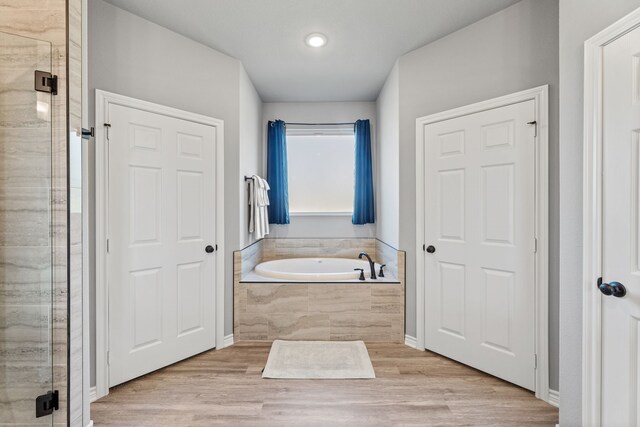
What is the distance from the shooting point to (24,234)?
5.09 feet

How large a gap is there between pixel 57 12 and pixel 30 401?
1859mm

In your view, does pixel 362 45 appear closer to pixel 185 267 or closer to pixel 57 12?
pixel 57 12

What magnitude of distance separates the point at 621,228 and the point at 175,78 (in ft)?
9.31

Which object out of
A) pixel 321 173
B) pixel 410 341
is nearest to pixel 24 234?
pixel 410 341

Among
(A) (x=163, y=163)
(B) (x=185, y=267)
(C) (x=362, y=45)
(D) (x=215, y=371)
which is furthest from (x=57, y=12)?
(D) (x=215, y=371)

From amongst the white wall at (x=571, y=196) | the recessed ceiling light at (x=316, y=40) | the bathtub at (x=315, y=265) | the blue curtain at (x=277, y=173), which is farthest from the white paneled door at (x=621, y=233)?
the blue curtain at (x=277, y=173)

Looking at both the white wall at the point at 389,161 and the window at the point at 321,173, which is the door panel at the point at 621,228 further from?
the window at the point at 321,173

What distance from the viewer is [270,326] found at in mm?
2947

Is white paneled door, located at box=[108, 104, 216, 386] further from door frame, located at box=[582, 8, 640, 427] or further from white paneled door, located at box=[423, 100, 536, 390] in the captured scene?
door frame, located at box=[582, 8, 640, 427]

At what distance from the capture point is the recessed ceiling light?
2.61m

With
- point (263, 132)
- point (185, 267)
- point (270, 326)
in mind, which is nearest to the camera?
point (185, 267)

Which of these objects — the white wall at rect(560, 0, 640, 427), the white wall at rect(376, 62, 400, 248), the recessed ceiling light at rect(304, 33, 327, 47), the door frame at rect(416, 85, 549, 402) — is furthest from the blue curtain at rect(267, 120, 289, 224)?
the white wall at rect(560, 0, 640, 427)

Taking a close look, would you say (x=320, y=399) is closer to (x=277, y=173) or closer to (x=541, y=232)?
(x=541, y=232)

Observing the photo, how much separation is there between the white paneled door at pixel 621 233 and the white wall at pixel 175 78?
Answer: 249 cm
